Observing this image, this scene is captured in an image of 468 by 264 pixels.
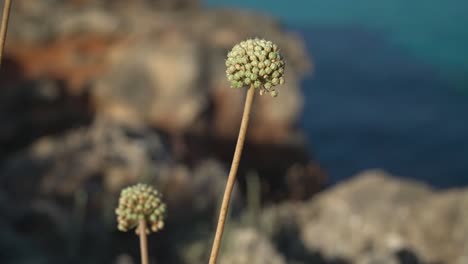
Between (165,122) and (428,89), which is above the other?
(428,89)

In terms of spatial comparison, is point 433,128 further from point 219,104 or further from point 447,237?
point 447,237

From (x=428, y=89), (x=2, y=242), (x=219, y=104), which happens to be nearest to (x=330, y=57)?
(x=428, y=89)

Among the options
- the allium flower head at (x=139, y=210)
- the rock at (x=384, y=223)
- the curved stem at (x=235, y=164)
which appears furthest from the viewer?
the rock at (x=384, y=223)

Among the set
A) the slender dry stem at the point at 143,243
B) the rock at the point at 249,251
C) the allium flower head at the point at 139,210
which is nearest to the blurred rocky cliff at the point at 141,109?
the rock at the point at 249,251

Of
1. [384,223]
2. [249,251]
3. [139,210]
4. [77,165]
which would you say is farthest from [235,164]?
[77,165]

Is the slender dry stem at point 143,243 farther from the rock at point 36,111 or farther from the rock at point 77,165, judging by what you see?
the rock at point 36,111

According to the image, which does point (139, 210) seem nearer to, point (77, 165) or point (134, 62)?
point (77, 165)

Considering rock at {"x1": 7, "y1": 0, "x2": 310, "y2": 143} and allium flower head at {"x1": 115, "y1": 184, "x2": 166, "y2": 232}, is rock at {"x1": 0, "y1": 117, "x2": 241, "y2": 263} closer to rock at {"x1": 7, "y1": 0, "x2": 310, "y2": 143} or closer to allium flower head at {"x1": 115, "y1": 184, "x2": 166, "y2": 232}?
rock at {"x1": 7, "y1": 0, "x2": 310, "y2": 143}
